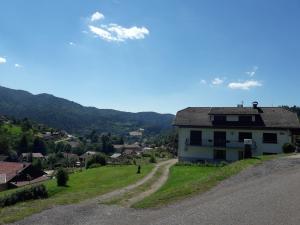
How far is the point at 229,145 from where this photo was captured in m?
45.2

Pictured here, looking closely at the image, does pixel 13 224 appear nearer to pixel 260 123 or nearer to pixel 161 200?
pixel 161 200

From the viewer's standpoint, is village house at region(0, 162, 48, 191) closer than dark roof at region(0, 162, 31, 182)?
Yes

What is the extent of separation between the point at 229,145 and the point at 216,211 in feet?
108

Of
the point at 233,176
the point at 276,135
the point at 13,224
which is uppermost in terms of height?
the point at 276,135

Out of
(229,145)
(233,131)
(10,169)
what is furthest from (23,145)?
(233,131)

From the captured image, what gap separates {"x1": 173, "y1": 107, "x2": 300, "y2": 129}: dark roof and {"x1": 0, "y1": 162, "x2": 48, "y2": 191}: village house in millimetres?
24624

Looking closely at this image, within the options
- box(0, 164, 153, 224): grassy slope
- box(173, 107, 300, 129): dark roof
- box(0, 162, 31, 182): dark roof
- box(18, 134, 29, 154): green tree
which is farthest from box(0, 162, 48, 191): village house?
box(18, 134, 29, 154): green tree

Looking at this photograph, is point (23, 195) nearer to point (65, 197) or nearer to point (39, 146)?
point (65, 197)

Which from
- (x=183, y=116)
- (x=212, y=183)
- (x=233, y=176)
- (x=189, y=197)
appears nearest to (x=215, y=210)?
(x=189, y=197)

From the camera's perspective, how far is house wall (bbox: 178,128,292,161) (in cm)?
4272

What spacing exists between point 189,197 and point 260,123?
30.8 metres

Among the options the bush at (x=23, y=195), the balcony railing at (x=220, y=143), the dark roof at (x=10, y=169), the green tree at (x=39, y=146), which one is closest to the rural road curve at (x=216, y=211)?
the bush at (x=23, y=195)

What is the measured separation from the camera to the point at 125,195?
63.8 ft

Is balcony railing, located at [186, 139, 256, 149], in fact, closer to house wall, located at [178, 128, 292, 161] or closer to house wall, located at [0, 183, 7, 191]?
house wall, located at [178, 128, 292, 161]
